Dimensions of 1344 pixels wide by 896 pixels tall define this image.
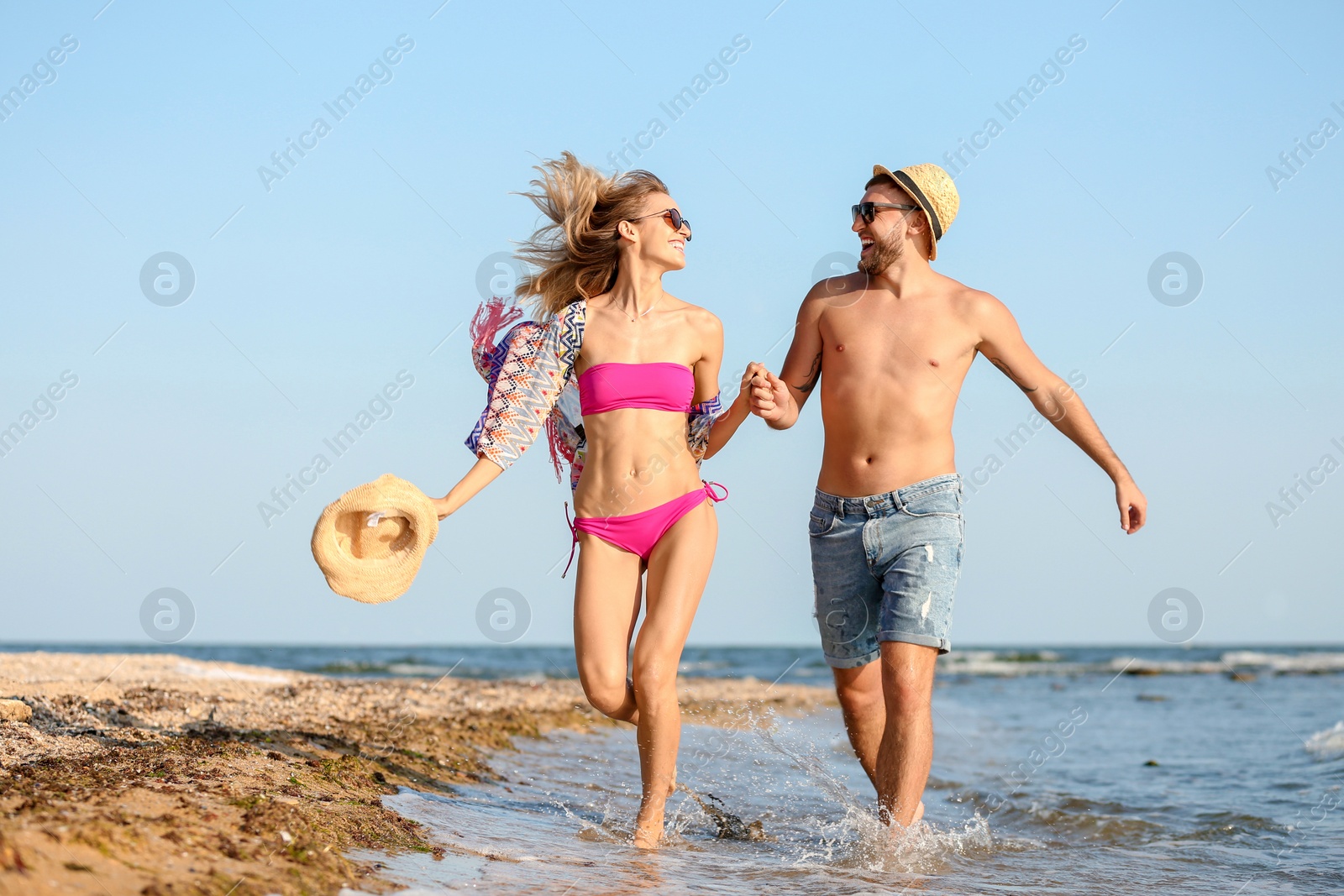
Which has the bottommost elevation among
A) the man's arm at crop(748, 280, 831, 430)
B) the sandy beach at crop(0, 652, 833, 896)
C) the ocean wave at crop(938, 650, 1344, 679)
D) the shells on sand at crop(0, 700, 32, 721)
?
the shells on sand at crop(0, 700, 32, 721)

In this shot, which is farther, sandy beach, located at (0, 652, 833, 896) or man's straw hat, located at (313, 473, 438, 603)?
man's straw hat, located at (313, 473, 438, 603)

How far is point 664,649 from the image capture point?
432 cm

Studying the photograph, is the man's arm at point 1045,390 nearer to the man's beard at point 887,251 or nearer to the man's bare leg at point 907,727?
the man's beard at point 887,251

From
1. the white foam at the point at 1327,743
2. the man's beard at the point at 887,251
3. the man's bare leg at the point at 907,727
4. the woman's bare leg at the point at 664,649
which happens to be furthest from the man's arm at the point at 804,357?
the white foam at the point at 1327,743

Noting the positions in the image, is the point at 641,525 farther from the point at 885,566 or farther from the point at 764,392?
the point at 885,566

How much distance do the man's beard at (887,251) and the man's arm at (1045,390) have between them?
15.4 inches

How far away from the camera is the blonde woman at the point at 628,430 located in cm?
441

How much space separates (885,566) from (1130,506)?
1095mm

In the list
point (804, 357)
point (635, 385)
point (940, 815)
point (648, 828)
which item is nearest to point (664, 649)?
point (648, 828)

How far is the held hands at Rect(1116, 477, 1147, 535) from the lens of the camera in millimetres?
4723

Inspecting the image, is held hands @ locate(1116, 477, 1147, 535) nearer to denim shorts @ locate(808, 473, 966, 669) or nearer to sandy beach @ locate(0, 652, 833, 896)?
denim shorts @ locate(808, 473, 966, 669)

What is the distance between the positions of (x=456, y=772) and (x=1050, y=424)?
3614mm

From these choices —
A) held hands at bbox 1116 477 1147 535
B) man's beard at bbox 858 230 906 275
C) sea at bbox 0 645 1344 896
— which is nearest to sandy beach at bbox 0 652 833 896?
sea at bbox 0 645 1344 896

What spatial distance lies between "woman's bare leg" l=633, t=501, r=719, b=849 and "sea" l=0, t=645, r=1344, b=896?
22 centimetres
